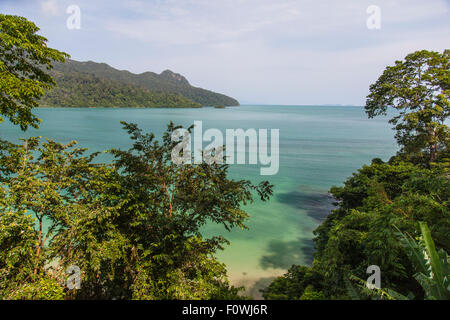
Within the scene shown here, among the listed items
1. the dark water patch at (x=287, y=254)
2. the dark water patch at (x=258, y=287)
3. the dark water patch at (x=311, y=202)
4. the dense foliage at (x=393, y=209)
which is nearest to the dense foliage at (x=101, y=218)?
the dense foliage at (x=393, y=209)

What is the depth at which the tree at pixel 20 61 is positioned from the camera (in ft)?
20.4

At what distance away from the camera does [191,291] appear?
645cm

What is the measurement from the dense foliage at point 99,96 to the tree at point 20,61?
170423 millimetres

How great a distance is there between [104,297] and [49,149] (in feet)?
15.9

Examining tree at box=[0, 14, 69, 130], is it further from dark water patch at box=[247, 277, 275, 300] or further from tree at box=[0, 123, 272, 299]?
dark water patch at box=[247, 277, 275, 300]

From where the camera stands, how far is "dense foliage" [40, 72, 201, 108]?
153m

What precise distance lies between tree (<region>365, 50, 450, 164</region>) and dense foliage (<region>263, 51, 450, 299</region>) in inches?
2.1

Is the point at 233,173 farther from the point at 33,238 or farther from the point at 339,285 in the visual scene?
the point at 33,238

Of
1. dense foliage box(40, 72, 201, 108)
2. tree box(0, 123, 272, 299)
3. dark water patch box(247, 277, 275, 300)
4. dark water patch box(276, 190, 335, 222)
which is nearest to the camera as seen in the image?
tree box(0, 123, 272, 299)

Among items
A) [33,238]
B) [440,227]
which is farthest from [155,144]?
[440,227]

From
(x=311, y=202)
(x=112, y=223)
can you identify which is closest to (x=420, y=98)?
(x=311, y=202)

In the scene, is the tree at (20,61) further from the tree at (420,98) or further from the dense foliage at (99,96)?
the dense foliage at (99,96)

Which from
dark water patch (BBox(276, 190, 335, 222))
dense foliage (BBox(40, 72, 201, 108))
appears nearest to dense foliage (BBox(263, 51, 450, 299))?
dark water patch (BBox(276, 190, 335, 222))

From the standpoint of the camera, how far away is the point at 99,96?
169 meters
